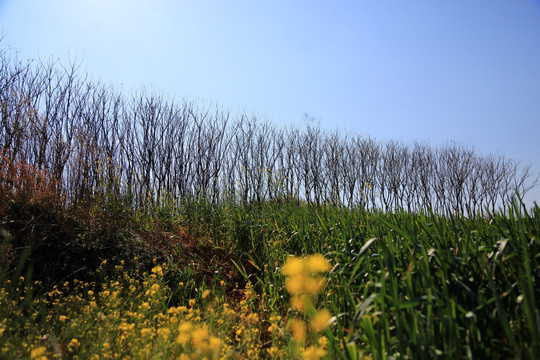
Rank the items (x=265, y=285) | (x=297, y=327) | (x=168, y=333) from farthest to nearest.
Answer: (x=265, y=285) → (x=297, y=327) → (x=168, y=333)

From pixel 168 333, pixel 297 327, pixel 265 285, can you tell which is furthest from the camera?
pixel 265 285

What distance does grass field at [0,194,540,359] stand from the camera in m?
1.40

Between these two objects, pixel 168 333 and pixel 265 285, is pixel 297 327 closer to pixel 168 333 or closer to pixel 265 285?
pixel 168 333

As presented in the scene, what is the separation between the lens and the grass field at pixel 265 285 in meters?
1.40

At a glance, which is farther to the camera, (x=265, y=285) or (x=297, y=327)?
(x=265, y=285)

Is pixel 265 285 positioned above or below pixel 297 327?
above

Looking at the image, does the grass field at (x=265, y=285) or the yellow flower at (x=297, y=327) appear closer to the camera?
the grass field at (x=265, y=285)

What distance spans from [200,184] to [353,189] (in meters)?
8.03

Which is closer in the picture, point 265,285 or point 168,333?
point 168,333

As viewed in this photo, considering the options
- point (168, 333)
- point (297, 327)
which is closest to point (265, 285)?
point (297, 327)

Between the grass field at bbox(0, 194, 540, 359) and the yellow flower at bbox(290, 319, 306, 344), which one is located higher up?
the grass field at bbox(0, 194, 540, 359)

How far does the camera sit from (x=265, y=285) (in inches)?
126

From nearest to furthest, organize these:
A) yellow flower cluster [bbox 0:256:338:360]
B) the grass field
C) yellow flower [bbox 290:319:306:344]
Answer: the grass field → yellow flower cluster [bbox 0:256:338:360] → yellow flower [bbox 290:319:306:344]

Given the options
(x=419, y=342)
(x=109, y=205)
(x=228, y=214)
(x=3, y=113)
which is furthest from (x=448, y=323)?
(x=3, y=113)
